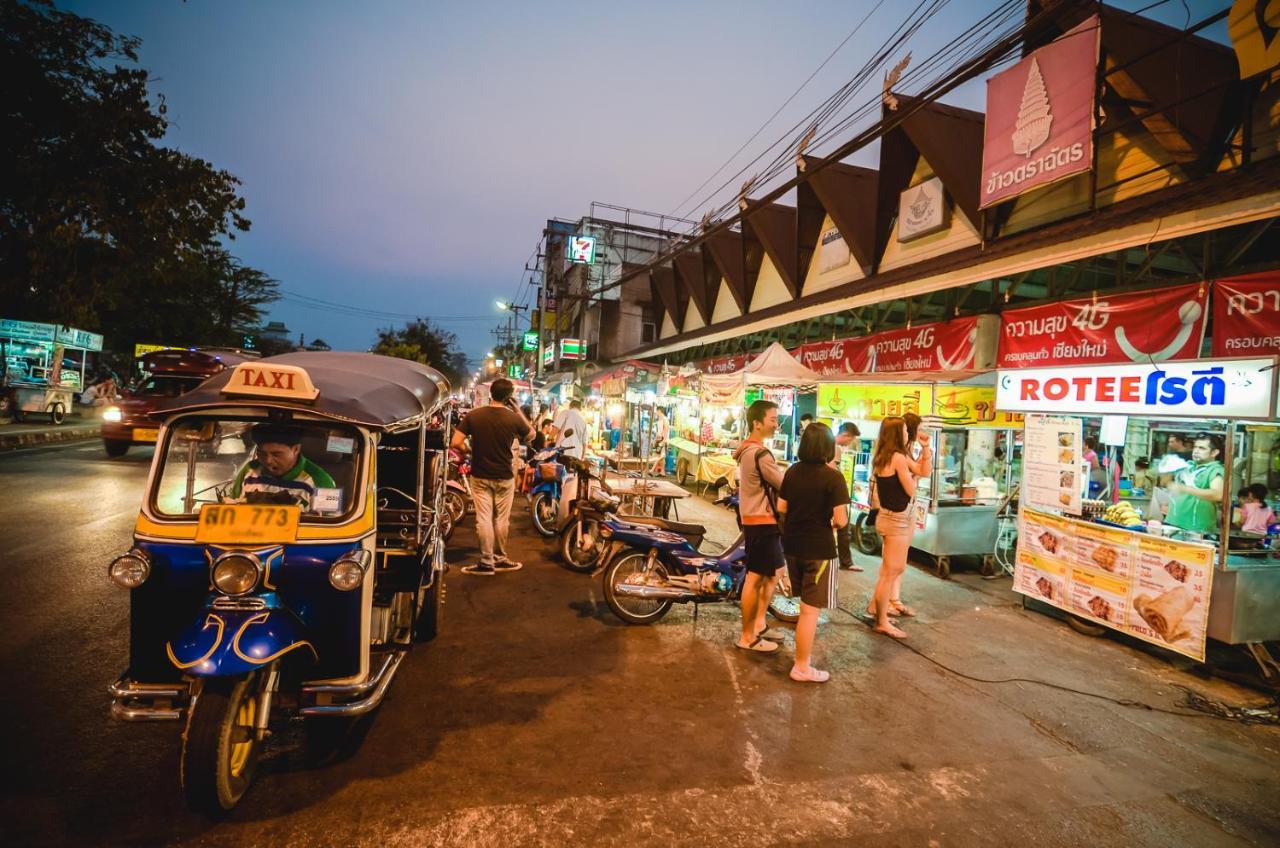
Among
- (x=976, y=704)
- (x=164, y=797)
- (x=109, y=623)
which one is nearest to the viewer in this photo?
(x=164, y=797)

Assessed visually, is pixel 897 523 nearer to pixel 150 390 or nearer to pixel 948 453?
pixel 948 453

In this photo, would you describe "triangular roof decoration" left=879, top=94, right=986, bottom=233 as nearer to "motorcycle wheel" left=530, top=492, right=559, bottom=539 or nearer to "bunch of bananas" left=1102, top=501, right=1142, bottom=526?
"bunch of bananas" left=1102, top=501, right=1142, bottom=526

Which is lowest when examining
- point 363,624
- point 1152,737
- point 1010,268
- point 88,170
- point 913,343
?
point 1152,737

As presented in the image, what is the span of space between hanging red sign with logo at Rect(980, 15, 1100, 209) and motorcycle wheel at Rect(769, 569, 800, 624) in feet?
18.9

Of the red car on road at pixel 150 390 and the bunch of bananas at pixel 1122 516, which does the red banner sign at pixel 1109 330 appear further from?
the red car on road at pixel 150 390

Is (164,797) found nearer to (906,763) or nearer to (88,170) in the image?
(906,763)

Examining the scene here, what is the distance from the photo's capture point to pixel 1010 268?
7.89m

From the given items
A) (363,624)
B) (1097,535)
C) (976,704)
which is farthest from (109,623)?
(1097,535)

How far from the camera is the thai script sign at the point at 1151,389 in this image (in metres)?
4.75

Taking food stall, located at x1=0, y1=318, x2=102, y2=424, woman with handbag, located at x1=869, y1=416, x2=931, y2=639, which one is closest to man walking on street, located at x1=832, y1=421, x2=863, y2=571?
woman with handbag, located at x1=869, y1=416, x2=931, y2=639

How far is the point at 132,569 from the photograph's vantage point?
282 centimetres

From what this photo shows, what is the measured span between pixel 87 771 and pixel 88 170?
15.2m

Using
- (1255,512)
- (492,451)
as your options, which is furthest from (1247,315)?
(492,451)

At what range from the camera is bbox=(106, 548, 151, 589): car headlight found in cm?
277
